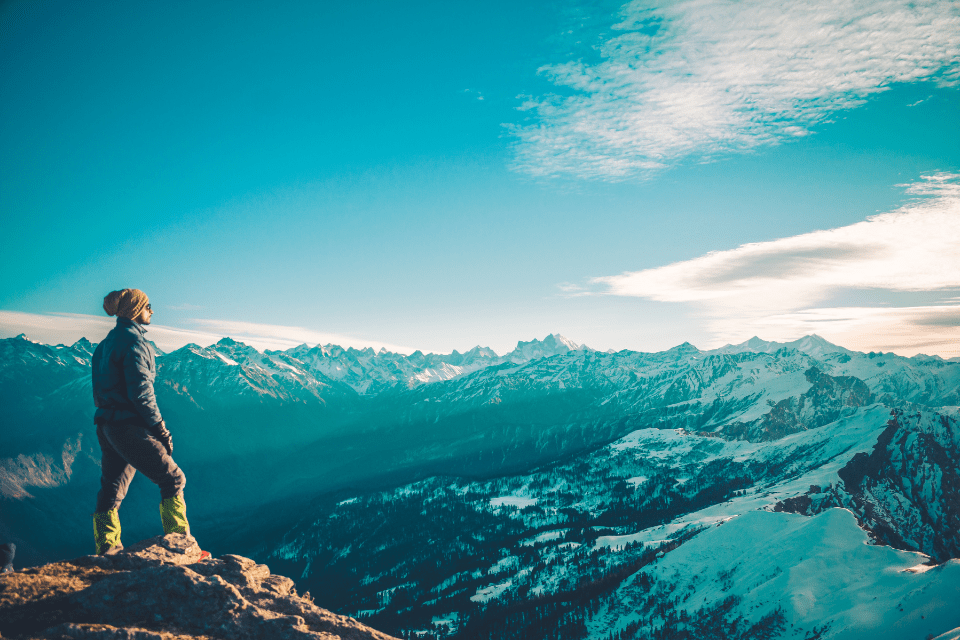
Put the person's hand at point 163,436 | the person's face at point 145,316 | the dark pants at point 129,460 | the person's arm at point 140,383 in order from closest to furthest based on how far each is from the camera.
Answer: the person's arm at point 140,383
the dark pants at point 129,460
the person's hand at point 163,436
the person's face at point 145,316

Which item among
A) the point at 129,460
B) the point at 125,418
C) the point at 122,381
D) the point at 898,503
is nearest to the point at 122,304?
the point at 122,381

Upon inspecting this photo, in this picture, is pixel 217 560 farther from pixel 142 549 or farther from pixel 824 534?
pixel 824 534

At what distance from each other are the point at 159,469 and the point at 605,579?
154 m

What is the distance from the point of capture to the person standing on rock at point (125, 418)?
8.93 meters

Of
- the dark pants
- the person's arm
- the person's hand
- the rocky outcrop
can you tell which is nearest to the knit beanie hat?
the person's arm

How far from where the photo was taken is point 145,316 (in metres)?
10.1

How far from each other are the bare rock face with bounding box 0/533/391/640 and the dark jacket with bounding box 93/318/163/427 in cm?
250

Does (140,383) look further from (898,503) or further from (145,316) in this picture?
(898,503)

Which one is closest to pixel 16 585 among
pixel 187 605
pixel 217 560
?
pixel 187 605

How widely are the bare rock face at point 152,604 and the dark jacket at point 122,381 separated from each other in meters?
2.50

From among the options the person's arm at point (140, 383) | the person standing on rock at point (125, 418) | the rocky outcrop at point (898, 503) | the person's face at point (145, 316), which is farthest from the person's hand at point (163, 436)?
the rocky outcrop at point (898, 503)

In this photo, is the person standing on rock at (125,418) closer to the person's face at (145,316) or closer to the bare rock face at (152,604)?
the person's face at (145,316)

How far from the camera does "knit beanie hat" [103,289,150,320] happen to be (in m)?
9.62

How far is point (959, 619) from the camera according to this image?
46844mm
